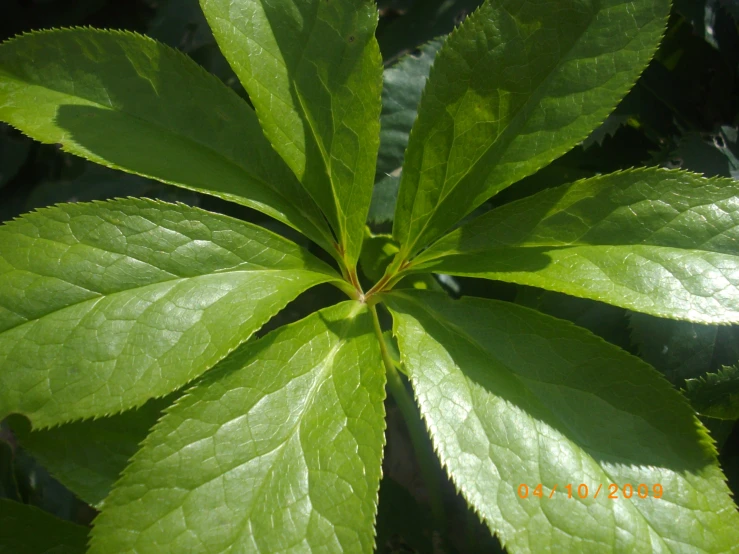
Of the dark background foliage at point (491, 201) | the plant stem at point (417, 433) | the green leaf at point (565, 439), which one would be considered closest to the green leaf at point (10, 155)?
the dark background foliage at point (491, 201)

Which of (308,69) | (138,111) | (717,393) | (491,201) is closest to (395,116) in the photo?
(491,201)

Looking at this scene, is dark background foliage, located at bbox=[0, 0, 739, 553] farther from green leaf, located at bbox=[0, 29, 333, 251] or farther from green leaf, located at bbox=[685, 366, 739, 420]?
green leaf, located at bbox=[0, 29, 333, 251]

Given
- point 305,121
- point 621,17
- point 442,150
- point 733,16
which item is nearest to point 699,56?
point 733,16

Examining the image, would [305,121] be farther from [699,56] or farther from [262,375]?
[699,56]

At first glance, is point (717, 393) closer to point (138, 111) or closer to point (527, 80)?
point (527, 80)

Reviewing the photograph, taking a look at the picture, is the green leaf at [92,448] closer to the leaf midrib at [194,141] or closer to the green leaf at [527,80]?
the leaf midrib at [194,141]

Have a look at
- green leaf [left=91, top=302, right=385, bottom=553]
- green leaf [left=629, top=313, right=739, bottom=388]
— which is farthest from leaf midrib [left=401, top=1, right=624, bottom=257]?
green leaf [left=629, top=313, right=739, bottom=388]
